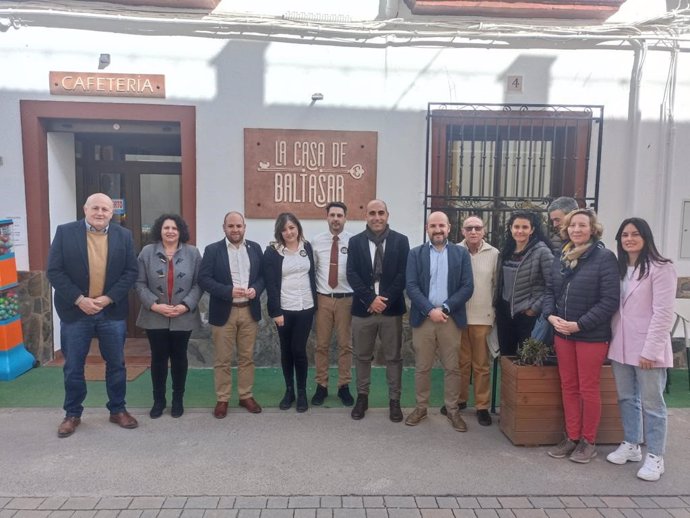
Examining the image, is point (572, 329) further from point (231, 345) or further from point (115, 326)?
point (115, 326)

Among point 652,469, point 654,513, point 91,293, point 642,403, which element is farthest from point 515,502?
point 91,293

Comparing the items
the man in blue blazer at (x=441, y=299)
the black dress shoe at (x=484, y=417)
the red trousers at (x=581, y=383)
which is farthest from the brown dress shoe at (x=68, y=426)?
the red trousers at (x=581, y=383)

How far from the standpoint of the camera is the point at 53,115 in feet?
18.7

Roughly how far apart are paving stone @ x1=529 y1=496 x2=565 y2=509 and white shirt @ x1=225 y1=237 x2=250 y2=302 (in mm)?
2687

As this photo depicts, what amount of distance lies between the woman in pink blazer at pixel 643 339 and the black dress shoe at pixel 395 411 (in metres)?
1.64

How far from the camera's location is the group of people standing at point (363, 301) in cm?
382

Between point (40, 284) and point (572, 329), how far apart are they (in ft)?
17.9

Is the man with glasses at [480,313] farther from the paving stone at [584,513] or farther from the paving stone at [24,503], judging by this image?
the paving stone at [24,503]

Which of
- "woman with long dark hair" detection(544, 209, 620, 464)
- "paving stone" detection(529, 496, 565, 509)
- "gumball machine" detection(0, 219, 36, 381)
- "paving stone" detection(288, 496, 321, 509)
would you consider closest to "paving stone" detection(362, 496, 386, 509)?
"paving stone" detection(288, 496, 321, 509)

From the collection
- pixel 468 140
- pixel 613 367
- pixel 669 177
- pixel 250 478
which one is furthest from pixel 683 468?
pixel 468 140

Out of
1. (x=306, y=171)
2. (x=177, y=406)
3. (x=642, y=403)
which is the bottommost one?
(x=177, y=406)

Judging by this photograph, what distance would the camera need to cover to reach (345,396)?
16.2 ft

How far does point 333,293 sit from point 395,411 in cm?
117

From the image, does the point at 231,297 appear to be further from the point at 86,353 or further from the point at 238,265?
the point at 86,353
